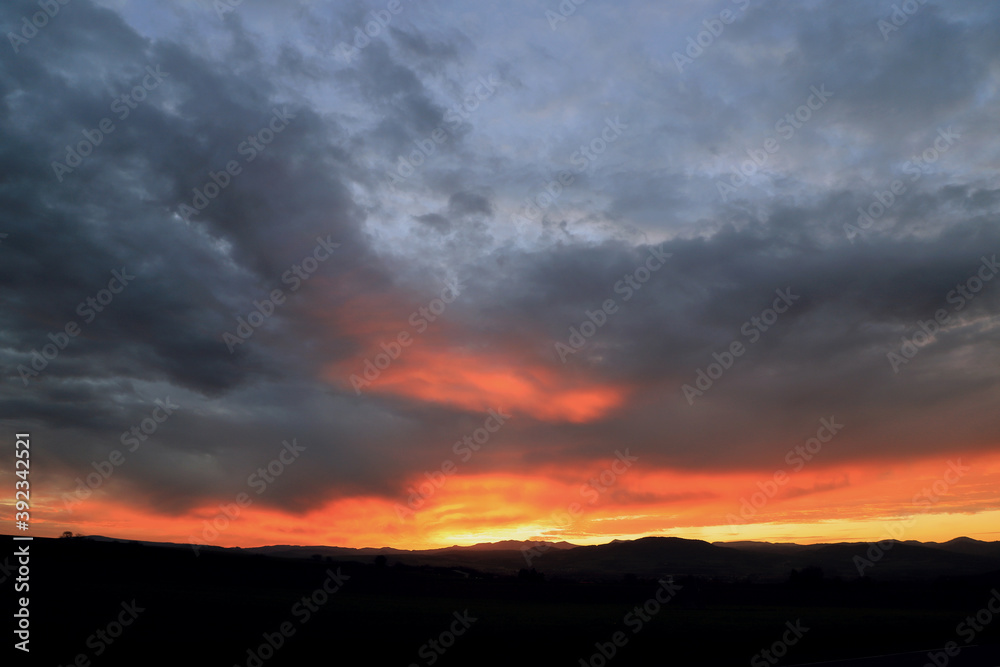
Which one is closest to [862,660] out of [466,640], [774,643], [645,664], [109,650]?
[645,664]

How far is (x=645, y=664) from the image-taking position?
87.7 feet

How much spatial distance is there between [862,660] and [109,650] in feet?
104

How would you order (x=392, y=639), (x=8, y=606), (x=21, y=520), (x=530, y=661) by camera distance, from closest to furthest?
(x=21, y=520) < (x=530, y=661) < (x=392, y=639) < (x=8, y=606)

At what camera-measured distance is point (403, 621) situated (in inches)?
1909

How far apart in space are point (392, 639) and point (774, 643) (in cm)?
2251

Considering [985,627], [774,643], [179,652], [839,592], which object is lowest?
[839,592]

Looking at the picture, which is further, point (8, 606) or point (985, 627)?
point (985, 627)

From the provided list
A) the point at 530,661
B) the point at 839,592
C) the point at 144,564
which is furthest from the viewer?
the point at 839,592

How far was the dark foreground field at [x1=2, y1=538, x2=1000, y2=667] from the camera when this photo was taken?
28047 millimetres

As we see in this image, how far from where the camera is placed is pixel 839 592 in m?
108

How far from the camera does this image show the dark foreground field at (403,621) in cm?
2805

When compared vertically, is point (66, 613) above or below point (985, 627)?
above

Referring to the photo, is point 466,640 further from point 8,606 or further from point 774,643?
point 8,606

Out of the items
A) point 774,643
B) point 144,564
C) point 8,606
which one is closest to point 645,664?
point 774,643
